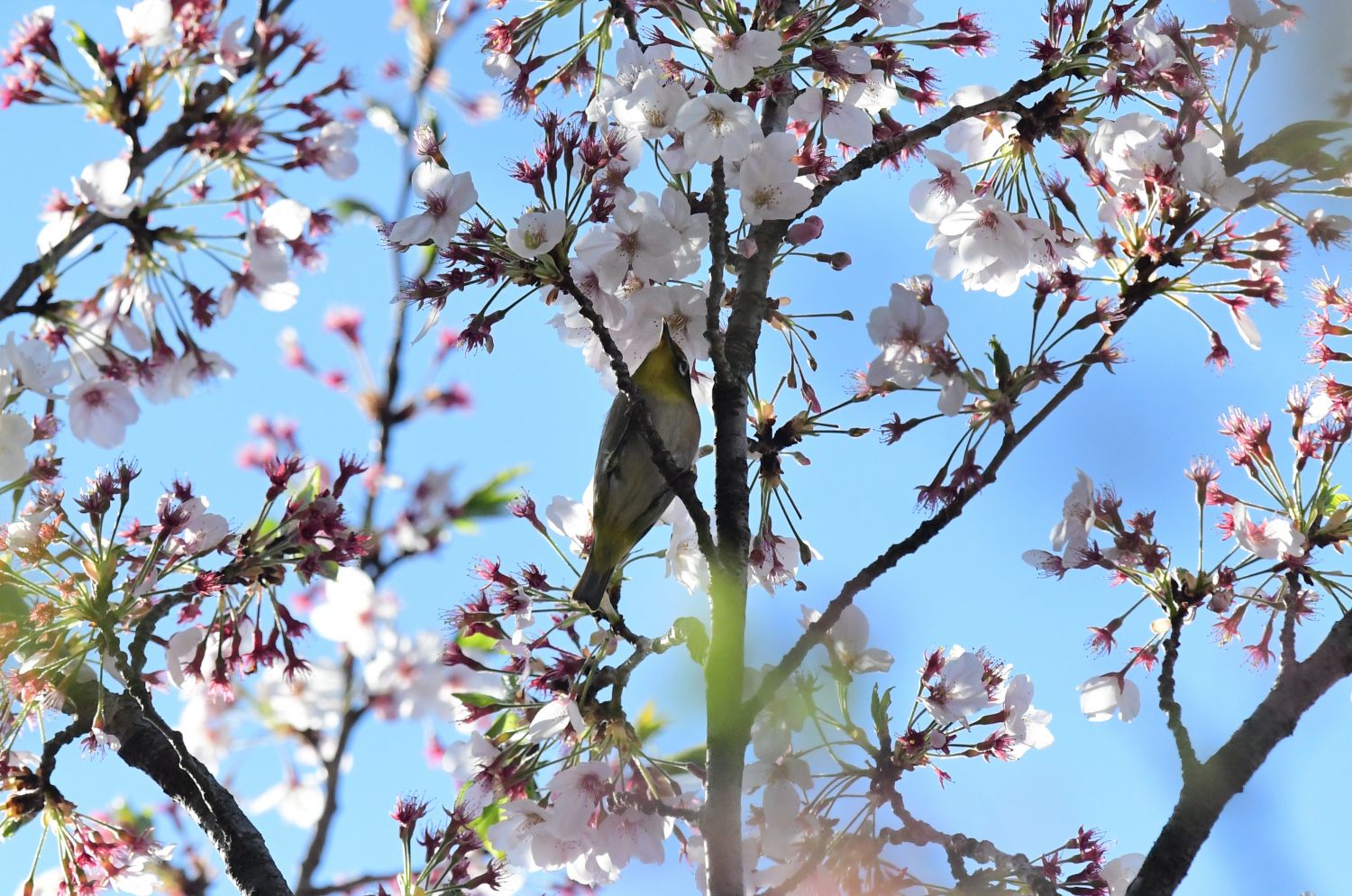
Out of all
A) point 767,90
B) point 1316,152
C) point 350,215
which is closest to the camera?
point 1316,152

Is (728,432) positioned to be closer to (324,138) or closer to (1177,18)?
(1177,18)

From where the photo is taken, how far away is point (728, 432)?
299cm

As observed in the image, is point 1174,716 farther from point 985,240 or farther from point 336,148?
point 336,148

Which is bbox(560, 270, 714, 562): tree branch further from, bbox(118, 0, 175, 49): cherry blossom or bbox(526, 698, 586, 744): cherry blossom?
bbox(118, 0, 175, 49): cherry blossom

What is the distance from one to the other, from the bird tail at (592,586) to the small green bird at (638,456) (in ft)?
1.54

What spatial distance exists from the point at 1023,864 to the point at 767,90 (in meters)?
2.10

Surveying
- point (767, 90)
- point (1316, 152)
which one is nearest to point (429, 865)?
point (767, 90)

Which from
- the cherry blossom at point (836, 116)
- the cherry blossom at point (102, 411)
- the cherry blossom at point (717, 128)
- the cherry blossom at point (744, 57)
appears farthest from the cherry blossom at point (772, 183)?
the cherry blossom at point (102, 411)

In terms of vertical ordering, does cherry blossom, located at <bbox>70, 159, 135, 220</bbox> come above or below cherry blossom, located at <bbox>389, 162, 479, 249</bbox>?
above

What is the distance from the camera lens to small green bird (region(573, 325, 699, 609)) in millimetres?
4488

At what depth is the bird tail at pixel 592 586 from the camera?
3439 millimetres

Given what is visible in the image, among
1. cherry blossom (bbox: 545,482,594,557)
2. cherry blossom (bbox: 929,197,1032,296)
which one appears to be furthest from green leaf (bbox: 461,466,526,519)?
cherry blossom (bbox: 929,197,1032,296)

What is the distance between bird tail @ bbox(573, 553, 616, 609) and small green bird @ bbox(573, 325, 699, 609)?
1.54ft

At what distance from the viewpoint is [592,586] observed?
3.52 metres
